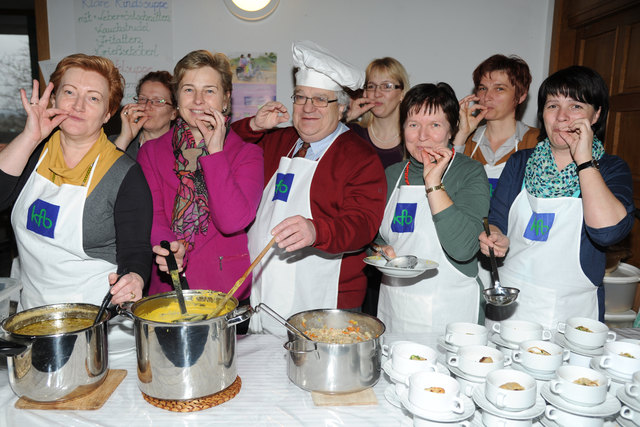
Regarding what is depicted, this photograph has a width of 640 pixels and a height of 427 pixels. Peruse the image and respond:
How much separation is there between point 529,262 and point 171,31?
323cm

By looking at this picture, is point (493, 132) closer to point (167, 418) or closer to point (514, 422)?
point (514, 422)

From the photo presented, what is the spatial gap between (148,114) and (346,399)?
2.18 meters

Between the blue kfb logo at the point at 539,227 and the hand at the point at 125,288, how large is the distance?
162 cm

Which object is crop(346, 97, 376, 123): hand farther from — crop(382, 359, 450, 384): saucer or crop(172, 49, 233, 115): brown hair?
crop(382, 359, 450, 384): saucer

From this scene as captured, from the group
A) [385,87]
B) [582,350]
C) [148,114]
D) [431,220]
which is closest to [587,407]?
[582,350]

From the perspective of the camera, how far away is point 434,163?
197 centimetres

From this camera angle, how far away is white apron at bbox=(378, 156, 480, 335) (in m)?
2.09

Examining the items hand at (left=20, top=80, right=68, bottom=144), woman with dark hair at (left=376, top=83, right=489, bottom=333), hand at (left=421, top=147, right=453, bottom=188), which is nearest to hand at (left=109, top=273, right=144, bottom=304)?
hand at (left=20, top=80, right=68, bottom=144)

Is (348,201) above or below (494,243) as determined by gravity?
above

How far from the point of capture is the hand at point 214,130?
1871 mm

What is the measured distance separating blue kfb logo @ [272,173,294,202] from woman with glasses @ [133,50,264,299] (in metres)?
0.17

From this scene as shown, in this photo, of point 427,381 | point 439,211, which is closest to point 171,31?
point 439,211

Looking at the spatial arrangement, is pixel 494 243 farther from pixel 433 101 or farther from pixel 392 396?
pixel 392 396

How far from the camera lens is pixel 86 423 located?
45.2 inches
